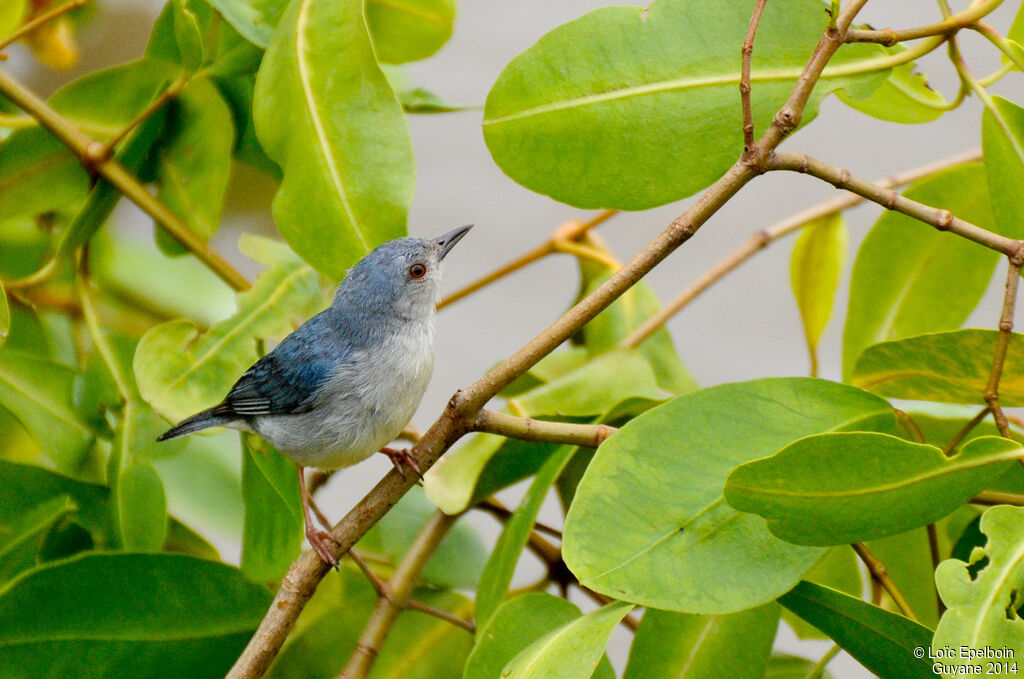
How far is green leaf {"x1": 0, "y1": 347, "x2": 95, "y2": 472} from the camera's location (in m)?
1.09

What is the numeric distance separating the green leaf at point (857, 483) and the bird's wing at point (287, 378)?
28.1 inches

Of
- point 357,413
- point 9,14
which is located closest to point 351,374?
point 357,413

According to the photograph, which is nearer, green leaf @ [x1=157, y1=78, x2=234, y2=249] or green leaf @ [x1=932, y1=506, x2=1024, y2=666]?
green leaf @ [x1=932, y1=506, x2=1024, y2=666]

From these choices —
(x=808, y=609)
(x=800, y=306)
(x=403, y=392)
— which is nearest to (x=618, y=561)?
(x=808, y=609)

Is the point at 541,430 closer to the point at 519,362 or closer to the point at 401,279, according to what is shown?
the point at 519,362

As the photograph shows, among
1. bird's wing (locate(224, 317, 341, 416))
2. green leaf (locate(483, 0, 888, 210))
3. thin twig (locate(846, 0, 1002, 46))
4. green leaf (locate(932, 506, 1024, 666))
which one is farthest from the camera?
bird's wing (locate(224, 317, 341, 416))

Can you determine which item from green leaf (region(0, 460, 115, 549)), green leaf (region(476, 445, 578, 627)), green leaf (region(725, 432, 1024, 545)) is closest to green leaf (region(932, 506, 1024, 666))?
green leaf (region(725, 432, 1024, 545))

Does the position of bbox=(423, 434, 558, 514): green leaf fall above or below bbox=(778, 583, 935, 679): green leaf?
above

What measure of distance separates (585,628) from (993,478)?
0.35 metres

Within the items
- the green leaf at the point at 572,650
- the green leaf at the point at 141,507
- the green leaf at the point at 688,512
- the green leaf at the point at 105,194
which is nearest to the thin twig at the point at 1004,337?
the green leaf at the point at 688,512

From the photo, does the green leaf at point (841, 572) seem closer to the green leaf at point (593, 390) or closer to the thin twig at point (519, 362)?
the green leaf at point (593, 390)

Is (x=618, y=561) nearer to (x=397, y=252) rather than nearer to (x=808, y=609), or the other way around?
(x=808, y=609)

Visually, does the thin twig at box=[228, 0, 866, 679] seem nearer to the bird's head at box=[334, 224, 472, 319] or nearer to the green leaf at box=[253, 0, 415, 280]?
the green leaf at box=[253, 0, 415, 280]

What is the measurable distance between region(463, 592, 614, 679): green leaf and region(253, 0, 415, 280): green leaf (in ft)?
1.26
